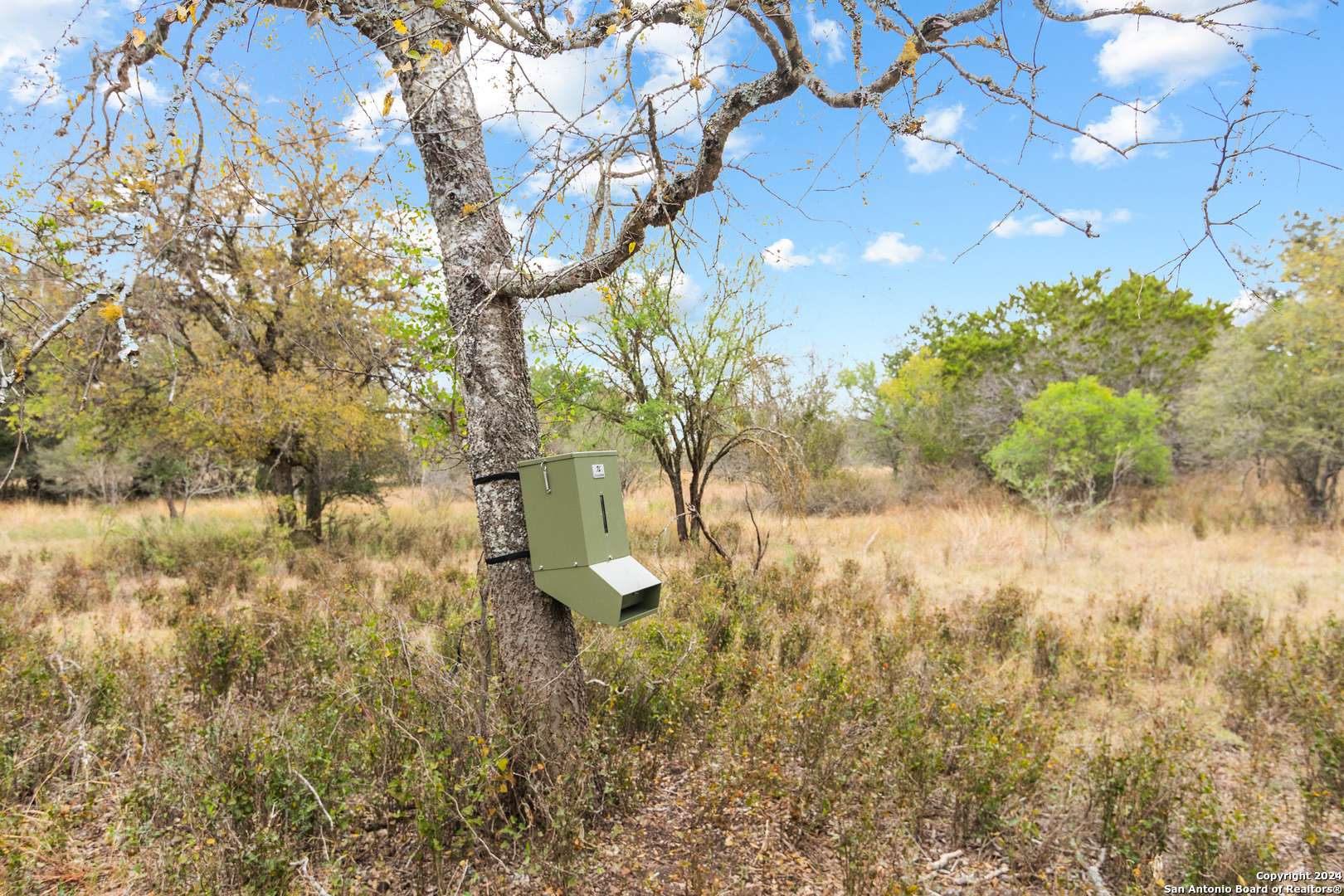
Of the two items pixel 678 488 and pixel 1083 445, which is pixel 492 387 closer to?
pixel 678 488

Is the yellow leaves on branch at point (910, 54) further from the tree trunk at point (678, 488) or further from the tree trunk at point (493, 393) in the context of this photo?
the tree trunk at point (678, 488)

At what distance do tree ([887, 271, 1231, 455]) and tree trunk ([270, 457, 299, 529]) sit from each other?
18.2 meters

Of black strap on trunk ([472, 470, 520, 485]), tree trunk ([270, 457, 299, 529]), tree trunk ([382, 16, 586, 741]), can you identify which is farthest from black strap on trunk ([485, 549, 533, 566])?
tree trunk ([270, 457, 299, 529])

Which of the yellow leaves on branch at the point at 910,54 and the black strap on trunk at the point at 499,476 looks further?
the black strap on trunk at the point at 499,476

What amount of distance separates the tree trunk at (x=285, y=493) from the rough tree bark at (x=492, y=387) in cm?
1102

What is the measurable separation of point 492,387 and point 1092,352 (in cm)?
2249

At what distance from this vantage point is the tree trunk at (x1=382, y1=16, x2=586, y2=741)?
10.5 feet

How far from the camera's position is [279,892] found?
2.48m

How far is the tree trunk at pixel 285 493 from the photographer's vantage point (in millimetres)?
12578

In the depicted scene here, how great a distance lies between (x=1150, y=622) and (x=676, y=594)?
15.8 ft

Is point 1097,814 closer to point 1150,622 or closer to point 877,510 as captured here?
point 1150,622

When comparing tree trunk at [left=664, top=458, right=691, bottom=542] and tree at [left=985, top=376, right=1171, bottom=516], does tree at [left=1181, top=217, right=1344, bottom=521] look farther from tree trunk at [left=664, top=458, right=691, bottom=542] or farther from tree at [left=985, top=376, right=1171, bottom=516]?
tree trunk at [left=664, top=458, right=691, bottom=542]

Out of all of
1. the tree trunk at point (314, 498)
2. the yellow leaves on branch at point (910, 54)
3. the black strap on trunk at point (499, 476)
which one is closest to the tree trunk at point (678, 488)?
the tree trunk at point (314, 498)

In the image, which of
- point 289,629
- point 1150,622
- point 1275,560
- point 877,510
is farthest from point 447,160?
point 877,510
